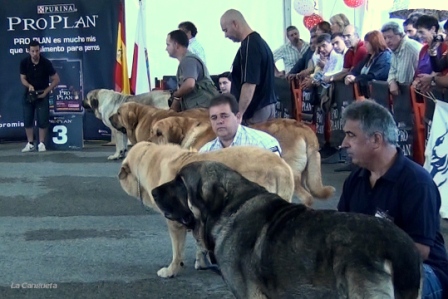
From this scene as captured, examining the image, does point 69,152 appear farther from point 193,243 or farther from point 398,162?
point 398,162

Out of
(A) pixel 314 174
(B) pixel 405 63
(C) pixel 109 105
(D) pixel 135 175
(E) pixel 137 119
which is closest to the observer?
(D) pixel 135 175

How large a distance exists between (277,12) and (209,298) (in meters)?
11.1

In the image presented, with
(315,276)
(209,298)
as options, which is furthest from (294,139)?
(315,276)

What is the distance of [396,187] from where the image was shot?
388cm

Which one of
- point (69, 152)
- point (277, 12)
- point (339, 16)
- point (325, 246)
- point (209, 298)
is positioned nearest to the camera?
point (325, 246)

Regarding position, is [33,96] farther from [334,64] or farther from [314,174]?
[314,174]

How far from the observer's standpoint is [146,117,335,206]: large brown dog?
7.86 metres

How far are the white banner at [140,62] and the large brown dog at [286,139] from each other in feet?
26.2

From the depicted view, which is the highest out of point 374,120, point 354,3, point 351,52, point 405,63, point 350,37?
point 354,3

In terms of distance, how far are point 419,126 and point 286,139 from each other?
176 centimetres

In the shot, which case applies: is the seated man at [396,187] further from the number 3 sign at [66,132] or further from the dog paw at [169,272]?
the number 3 sign at [66,132]

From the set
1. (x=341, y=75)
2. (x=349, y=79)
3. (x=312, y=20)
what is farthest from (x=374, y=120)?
(x=312, y=20)

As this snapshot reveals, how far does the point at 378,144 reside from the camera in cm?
389

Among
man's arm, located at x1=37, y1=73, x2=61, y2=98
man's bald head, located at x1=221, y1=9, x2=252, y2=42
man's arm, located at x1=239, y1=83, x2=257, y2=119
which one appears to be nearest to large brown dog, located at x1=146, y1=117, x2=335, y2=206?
man's arm, located at x1=239, y1=83, x2=257, y2=119
